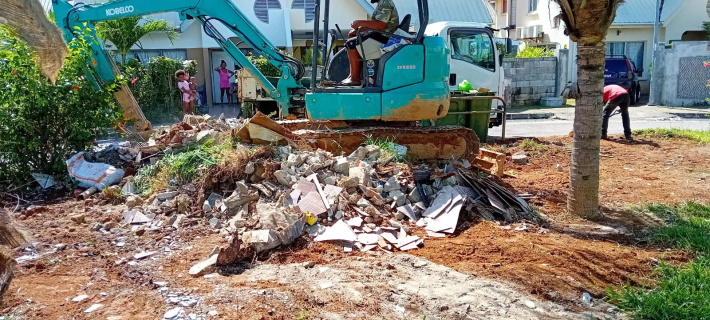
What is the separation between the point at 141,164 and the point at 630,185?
6.96 metres

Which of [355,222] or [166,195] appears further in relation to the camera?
[166,195]

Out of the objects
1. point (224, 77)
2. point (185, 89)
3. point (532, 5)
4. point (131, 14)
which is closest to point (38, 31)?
point (131, 14)

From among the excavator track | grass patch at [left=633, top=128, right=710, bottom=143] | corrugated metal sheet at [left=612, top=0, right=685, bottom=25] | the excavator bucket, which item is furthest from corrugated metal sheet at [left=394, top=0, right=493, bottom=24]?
the excavator bucket

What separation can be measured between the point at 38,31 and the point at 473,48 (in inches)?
346

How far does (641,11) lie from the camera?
987 inches

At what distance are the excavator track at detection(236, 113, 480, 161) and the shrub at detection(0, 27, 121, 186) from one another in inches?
114

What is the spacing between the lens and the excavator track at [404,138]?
26.6 ft

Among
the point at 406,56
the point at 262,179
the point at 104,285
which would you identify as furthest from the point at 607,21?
the point at 104,285

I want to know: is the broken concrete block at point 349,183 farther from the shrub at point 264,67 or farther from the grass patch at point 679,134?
the shrub at point 264,67

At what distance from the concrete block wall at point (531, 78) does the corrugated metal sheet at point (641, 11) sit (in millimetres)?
5521

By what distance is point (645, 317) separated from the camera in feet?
13.3

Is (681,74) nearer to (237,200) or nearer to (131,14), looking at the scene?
(131,14)

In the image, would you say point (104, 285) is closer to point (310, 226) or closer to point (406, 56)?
point (310, 226)

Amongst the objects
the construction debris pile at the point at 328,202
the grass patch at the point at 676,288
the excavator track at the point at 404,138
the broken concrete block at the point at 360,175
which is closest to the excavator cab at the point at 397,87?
the excavator track at the point at 404,138
